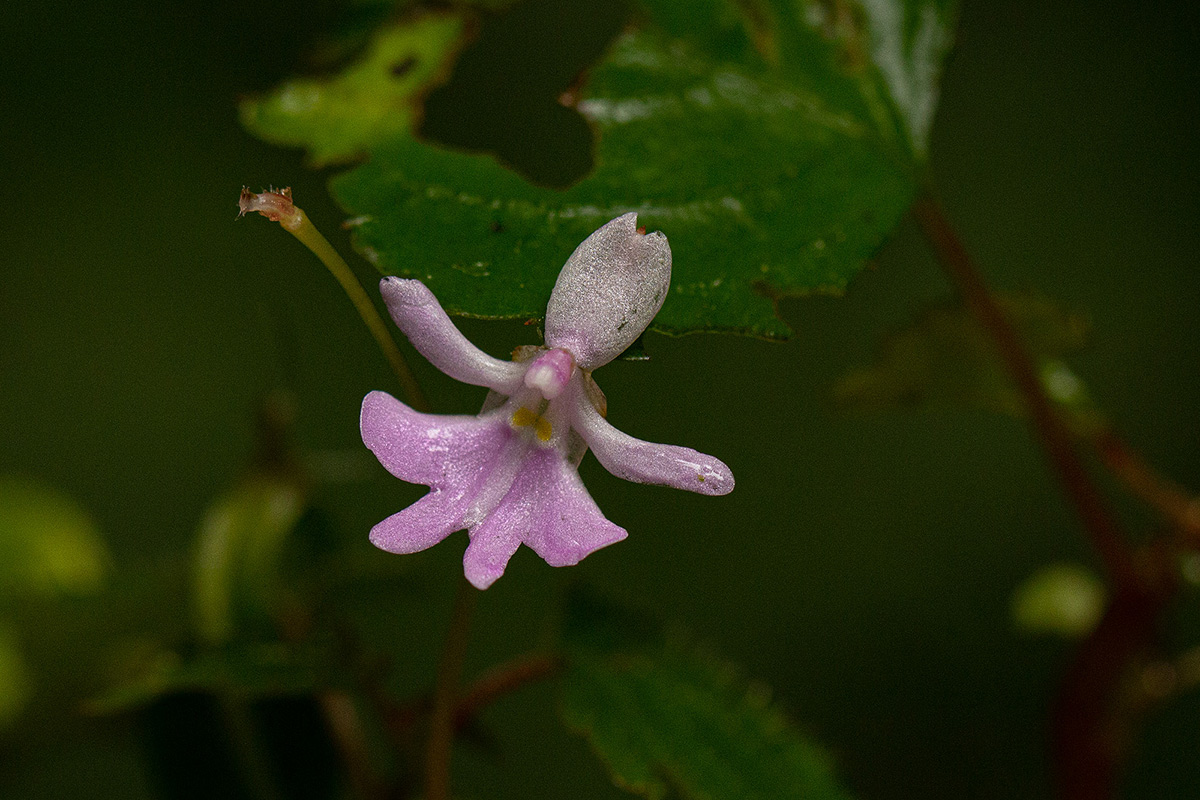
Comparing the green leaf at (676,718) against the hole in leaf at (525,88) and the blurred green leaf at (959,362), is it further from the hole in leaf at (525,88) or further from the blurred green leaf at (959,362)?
the hole in leaf at (525,88)

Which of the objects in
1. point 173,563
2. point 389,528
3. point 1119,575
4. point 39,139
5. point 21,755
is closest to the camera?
point 389,528

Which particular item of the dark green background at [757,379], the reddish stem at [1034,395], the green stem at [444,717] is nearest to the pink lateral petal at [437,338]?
the green stem at [444,717]

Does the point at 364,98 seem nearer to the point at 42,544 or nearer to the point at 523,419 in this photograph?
the point at 523,419

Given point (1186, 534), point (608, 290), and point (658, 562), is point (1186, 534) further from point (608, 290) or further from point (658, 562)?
point (658, 562)

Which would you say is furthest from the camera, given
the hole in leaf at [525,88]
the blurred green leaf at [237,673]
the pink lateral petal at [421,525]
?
the hole in leaf at [525,88]

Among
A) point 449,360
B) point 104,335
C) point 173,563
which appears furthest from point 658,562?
point 449,360

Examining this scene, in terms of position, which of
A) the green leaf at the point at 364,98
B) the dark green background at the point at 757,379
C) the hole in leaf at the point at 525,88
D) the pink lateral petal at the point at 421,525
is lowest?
the dark green background at the point at 757,379
